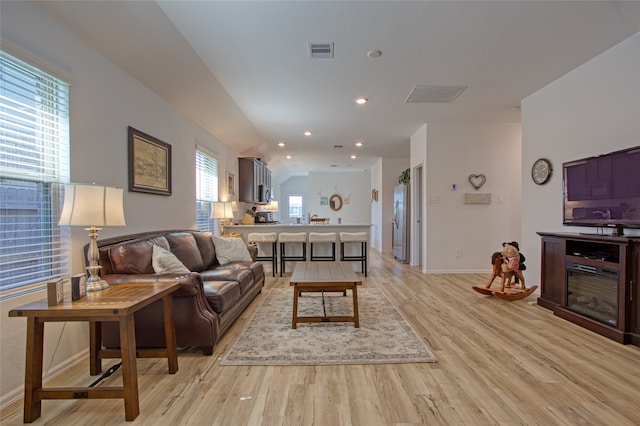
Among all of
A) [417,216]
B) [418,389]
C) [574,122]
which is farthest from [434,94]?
[418,389]

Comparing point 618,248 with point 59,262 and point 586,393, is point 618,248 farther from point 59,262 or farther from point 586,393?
point 59,262

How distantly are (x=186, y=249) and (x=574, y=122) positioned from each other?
4.58m

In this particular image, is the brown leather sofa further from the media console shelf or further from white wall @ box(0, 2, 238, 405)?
the media console shelf

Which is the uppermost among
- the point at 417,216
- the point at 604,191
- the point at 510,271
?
the point at 604,191

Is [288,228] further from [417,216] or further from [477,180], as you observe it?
[477,180]

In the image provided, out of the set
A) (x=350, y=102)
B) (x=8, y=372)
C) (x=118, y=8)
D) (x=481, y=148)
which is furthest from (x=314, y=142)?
(x=8, y=372)

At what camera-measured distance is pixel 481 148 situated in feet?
17.9

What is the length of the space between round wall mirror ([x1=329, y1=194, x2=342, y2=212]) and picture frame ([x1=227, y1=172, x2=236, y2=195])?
5.44 m

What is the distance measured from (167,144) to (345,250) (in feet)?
11.1

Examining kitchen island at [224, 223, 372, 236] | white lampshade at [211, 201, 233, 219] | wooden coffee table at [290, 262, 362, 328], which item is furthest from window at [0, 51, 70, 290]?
kitchen island at [224, 223, 372, 236]

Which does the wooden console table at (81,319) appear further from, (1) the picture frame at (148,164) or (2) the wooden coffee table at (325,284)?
(1) the picture frame at (148,164)

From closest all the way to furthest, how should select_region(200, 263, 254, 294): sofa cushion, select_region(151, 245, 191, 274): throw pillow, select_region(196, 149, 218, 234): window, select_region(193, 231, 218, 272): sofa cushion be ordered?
1. select_region(151, 245, 191, 274): throw pillow
2. select_region(200, 263, 254, 294): sofa cushion
3. select_region(193, 231, 218, 272): sofa cushion
4. select_region(196, 149, 218, 234): window

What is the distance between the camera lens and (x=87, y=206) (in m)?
1.83

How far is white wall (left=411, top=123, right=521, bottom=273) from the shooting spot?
214 inches
